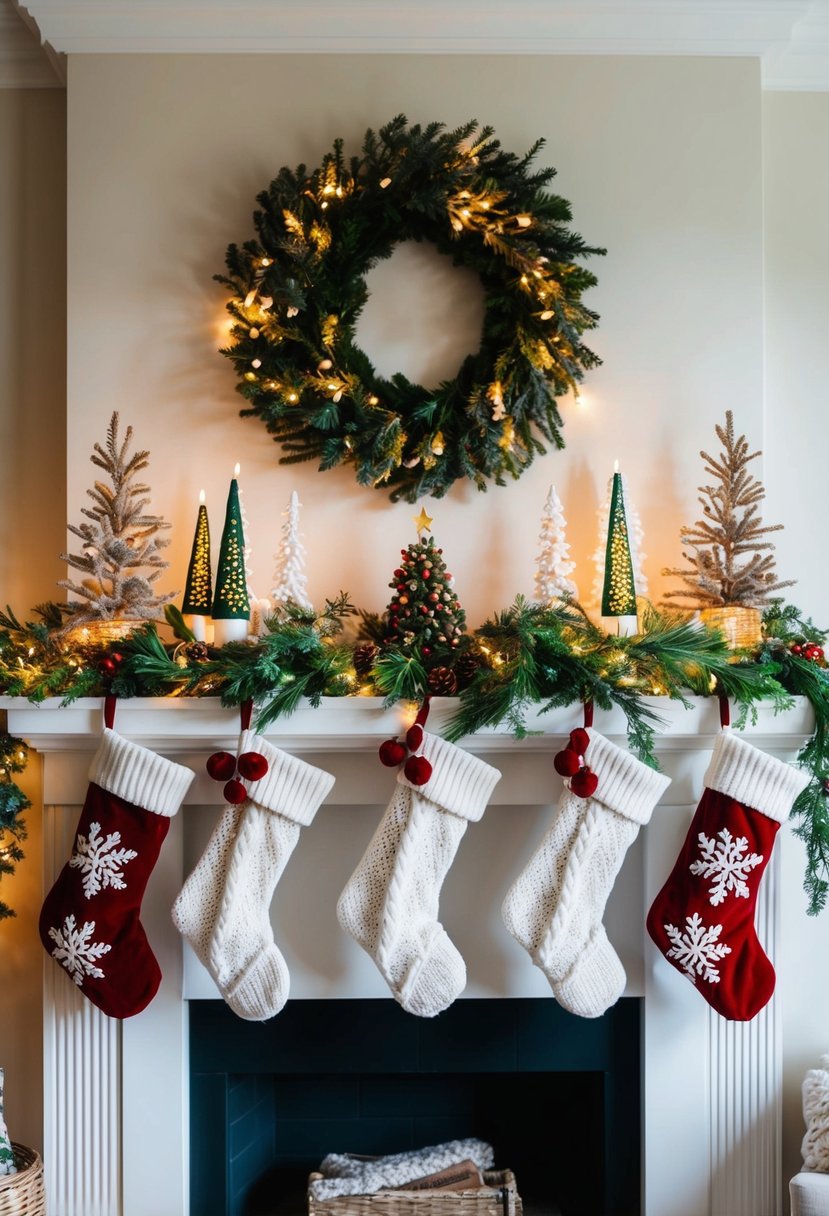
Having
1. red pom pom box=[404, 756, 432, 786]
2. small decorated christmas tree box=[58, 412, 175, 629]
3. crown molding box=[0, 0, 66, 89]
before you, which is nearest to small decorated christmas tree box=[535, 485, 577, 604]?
red pom pom box=[404, 756, 432, 786]

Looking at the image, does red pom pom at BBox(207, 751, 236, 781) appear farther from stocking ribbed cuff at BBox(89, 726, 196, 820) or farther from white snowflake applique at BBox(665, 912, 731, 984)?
white snowflake applique at BBox(665, 912, 731, 984)

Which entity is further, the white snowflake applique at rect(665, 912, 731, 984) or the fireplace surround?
the fireplace surround

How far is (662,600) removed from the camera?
2115mm

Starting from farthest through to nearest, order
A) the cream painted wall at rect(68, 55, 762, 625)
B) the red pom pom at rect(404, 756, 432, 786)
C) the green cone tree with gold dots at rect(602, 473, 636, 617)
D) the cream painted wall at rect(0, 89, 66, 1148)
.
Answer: the cream painted wall at rect(0, 89, 66, 1148) < the cream painted wall at rect(68, 55, 762, 625) < the green cone tree with gold dots at rect(602, 473, 636, 617) < the red pom pom at rect(404, 756, 432, 786)

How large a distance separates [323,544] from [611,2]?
130cm

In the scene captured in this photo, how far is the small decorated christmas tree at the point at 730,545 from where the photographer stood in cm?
201

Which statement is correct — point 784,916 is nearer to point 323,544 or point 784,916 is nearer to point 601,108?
point 323,544


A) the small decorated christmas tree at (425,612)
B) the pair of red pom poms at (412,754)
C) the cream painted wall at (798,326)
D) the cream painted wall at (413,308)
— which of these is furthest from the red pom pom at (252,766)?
the cream painted wall at (798,326)

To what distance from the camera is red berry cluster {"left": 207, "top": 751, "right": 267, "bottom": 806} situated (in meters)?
1.81

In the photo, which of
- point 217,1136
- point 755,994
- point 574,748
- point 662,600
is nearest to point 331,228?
point 662,600

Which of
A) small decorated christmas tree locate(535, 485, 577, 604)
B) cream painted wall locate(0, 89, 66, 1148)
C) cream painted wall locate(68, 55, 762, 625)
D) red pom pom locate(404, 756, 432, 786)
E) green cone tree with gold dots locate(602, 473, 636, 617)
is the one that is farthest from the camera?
cream painted wall locate(0, 89, 66, 1148)

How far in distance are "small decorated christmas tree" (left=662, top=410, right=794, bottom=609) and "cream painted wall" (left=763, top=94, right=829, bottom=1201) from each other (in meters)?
0.18

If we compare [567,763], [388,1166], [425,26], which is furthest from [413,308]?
[388,1166]

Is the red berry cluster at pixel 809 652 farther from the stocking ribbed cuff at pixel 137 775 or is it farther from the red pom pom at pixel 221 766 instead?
the stocking ribbed cuff at pixel 137 775
